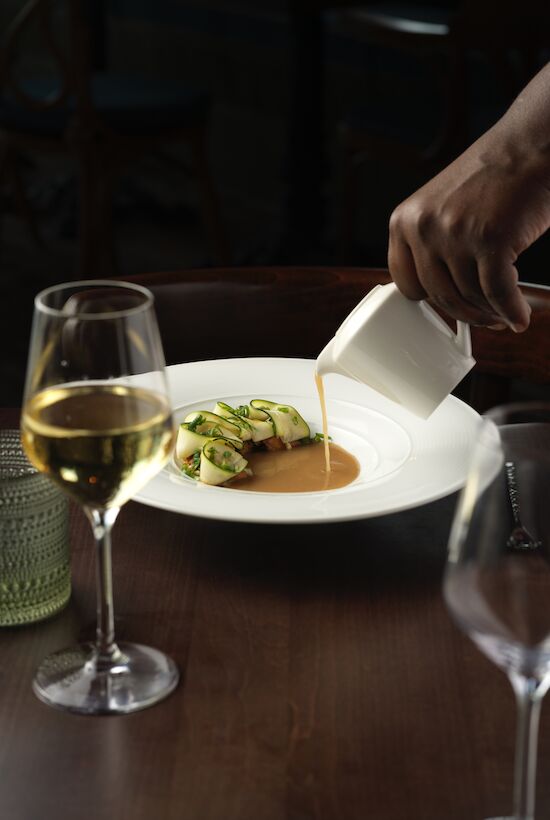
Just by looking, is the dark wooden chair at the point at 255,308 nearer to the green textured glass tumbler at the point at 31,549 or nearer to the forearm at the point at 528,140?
the forearm at the point at 528,140

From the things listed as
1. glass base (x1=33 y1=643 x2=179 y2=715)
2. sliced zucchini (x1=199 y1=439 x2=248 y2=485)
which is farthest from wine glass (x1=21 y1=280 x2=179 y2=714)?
sliced zucchini (x1=199 y1=439 x2=248 y2=485)

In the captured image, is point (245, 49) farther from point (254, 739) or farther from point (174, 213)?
point (254, 739)

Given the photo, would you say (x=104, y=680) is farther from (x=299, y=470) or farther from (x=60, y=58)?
(x=60, y=58)

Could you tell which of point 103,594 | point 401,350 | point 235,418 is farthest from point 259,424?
point 103,594

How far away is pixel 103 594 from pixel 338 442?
0.43 metres

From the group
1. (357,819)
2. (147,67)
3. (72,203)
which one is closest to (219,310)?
(357,819)

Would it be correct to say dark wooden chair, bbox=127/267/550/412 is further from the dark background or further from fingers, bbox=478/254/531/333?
the dark background

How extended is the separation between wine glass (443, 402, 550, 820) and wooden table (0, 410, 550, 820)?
0.10 m

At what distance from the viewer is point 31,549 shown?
771 millimetres

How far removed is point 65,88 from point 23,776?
2856mm

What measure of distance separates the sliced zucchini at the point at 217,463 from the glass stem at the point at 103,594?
0.26 meters

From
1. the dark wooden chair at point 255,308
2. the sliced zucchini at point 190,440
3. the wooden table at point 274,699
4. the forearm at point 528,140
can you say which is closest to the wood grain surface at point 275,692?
the wooden table at point 274,699

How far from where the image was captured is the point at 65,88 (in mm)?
3248

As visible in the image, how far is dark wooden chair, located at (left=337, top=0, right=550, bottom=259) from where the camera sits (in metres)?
2.88
